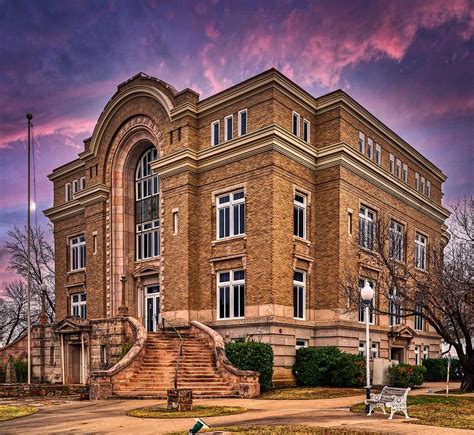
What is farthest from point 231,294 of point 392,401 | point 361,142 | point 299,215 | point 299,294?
point 392,401

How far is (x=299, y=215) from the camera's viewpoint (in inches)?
1209

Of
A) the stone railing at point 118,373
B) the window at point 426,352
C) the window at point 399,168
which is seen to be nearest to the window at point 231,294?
the stone railing at point 118,373

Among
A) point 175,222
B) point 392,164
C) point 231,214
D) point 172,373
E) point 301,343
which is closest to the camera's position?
point 172,373

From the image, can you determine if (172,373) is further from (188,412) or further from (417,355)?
(417,355)

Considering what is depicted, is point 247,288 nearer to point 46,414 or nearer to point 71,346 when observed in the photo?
point 71,346

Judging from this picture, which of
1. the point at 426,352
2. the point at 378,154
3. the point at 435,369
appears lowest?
the point at 435,369

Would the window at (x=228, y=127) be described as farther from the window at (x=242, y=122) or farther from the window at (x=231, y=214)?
the window at (x=231, y=214)

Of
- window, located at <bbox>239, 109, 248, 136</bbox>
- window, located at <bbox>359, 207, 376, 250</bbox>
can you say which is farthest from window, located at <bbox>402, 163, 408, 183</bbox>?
window, located at <bbox>239, 109, 248, 136</bbox>

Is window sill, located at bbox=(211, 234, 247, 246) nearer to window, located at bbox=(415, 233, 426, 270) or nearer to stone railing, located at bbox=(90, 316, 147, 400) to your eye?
stone railing, located at bbox=(90, 316, 147, 400)

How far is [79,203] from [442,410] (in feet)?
96.9

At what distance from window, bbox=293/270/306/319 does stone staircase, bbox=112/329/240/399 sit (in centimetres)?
513

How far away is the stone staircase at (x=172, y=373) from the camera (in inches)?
921

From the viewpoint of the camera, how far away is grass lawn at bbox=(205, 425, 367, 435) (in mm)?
13148

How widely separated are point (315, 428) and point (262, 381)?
1170cm
